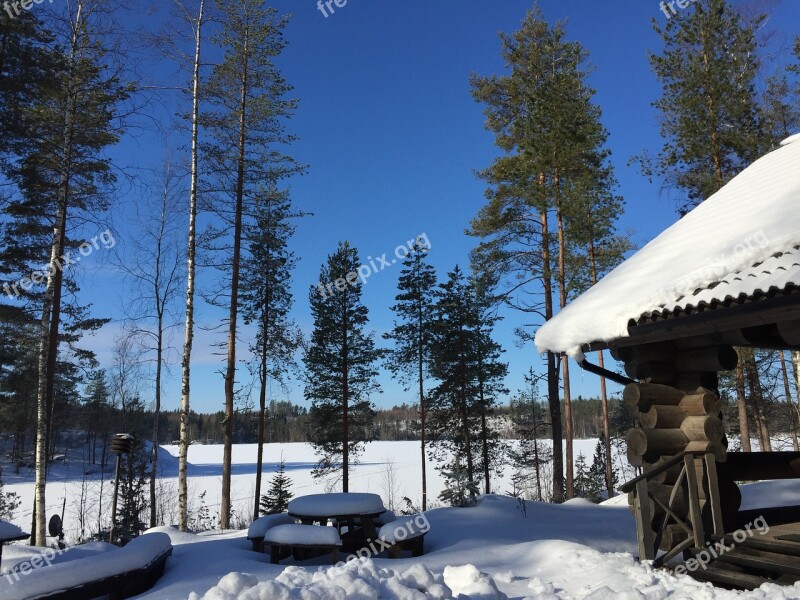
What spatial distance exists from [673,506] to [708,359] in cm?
172

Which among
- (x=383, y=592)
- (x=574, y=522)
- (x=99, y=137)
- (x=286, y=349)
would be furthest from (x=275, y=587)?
(x=286, y=349)

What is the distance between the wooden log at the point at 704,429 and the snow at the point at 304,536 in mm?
5163

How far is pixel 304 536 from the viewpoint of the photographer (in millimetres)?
7934

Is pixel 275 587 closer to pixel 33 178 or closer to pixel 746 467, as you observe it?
pixel 746 467

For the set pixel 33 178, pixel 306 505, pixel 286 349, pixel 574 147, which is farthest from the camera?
pixel 286 349

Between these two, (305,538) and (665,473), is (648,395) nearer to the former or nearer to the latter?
(665,473)

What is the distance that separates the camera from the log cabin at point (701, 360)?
15.2 ft

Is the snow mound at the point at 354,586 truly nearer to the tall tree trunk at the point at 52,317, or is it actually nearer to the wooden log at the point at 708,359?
the wooden log at the point at 708,359

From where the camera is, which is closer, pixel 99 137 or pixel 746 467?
pixel 746 467

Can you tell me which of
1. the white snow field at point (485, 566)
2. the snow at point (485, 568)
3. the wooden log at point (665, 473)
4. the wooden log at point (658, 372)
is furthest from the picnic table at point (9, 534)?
the wooden log at point (658, 372)

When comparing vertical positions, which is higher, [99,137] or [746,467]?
[99,137]

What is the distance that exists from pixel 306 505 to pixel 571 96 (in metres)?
13.9

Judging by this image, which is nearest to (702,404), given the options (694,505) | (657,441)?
(657,441)

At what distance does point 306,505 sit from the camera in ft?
30.1
